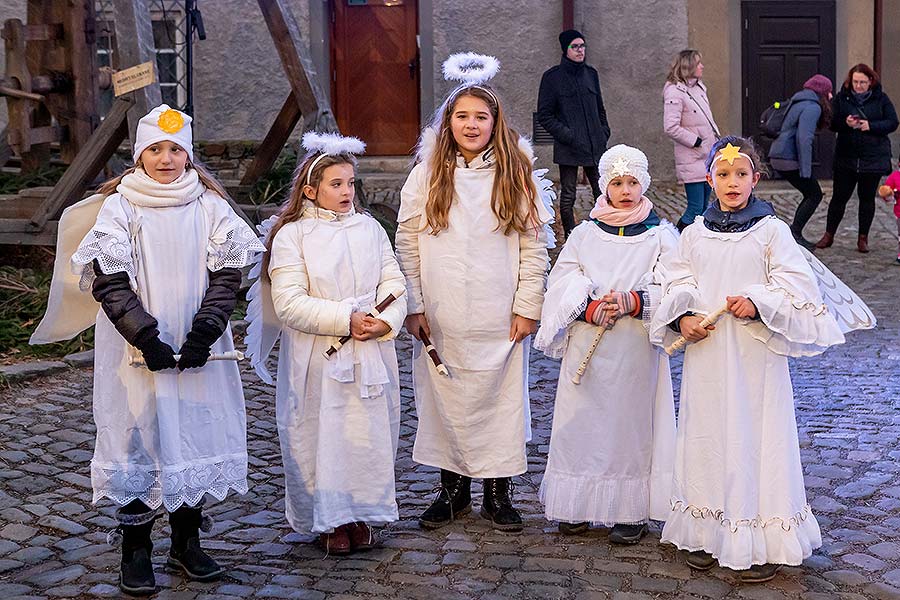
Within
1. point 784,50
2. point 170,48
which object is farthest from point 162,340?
point 784,50

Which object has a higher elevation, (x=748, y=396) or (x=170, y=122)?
(x=170, y=122)

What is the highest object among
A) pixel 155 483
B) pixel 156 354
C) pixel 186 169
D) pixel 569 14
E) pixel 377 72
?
pixel 569 14

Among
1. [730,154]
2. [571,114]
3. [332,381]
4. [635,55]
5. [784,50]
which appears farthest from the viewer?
[784,50]

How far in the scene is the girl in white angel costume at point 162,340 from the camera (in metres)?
4.30

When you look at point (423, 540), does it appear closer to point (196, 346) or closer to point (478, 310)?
point (478, 310)

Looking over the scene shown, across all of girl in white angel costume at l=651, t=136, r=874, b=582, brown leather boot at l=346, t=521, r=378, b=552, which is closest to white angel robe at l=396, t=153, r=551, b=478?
brown leather boot at l=346, t=521, r=378, b=552

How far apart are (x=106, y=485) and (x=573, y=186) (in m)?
6.74

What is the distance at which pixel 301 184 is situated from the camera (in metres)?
4.84

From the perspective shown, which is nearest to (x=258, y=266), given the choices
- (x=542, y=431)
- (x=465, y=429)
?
(x=465, y=429)

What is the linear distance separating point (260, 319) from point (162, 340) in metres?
0.62

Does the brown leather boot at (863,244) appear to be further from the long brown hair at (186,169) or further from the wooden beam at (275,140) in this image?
the long brown hair at (186,169)

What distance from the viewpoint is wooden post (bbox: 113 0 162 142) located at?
8.09 metres

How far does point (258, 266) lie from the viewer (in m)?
4.91

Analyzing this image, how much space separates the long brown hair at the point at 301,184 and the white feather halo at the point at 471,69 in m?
0.54
